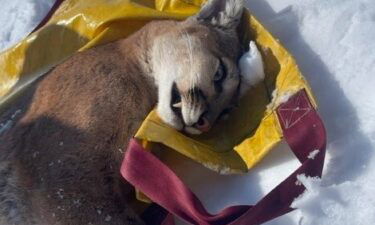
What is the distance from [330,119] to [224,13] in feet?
2.77

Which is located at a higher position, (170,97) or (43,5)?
(170,97)

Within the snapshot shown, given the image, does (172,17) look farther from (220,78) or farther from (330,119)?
(330,119)

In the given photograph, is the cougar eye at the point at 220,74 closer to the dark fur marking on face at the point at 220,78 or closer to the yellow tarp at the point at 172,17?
the dark fur marking on face at the point at 220,78

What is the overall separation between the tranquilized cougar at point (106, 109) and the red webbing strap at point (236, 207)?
138 mm

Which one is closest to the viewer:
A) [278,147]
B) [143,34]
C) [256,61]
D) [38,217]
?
[38,217]

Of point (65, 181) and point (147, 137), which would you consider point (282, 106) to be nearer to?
point (147, 137)

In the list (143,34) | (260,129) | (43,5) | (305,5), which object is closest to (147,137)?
(260,129)

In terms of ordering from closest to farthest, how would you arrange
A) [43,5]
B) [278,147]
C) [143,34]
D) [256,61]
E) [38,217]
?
1. [38,217]
2. [278,147]
3. [256,61]
4. [143,34]
5. [43,5]

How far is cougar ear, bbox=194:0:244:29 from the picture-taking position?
11.7 feet

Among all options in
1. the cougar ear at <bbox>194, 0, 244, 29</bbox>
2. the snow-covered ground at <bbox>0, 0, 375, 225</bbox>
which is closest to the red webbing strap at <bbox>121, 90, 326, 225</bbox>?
the snow-covered ground at <bbox>0, 0, 375, 225</bbox>

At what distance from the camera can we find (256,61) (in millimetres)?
3350

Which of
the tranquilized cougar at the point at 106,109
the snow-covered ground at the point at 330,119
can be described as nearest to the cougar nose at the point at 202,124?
the tranquilized cougar at the point at 106,109

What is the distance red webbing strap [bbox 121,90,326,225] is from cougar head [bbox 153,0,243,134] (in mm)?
312

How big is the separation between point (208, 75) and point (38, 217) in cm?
97
